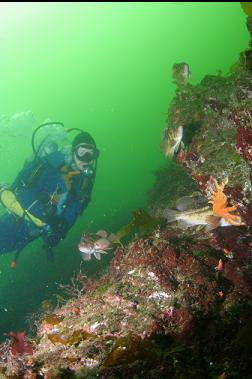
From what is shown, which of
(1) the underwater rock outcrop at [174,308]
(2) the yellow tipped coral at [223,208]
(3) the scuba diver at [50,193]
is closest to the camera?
(1) the underwater rock outcrop at [174,308]

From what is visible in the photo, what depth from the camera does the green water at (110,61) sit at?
8956 centimetres

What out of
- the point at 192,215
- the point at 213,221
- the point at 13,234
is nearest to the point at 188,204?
the point at 192,215

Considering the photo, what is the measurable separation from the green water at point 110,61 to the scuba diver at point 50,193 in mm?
33377

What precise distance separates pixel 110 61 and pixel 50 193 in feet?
600

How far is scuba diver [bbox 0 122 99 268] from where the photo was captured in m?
7.05

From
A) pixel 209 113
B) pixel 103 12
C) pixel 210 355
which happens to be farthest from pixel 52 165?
pixel 103 12

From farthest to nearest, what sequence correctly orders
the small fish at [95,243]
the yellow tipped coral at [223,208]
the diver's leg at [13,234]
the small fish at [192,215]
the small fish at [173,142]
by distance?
the diver's leg at [13,234] → the small fish at [95,243] → the small fish at [173,142] → the small fish at [192,215] → the yellow tipped coral at [223,208]

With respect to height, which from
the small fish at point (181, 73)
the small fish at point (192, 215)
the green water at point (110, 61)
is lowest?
the small fish at point (192, 215)

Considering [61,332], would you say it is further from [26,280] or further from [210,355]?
[26,280]

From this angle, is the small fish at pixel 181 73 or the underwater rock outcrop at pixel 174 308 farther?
the small fish at pixel 181 73

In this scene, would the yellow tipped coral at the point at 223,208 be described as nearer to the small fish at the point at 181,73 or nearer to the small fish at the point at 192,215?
the small fish at the point at 192,215

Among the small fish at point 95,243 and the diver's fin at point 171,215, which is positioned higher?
the diver's fin at point 171,215

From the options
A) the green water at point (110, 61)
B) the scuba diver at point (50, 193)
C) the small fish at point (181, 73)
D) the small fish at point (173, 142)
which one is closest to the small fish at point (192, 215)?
the small fish at point (173, 142)

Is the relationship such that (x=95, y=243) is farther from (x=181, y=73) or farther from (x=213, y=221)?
(x=181, y=73)
